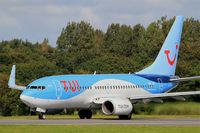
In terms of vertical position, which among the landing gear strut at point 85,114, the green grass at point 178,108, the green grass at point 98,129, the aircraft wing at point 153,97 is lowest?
the green grass at point 98,129

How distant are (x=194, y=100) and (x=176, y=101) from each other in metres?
1.69

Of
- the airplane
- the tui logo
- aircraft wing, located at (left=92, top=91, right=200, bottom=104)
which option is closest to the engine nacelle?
the airplane

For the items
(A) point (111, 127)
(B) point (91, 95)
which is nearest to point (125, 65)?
(B) point (91, 95)

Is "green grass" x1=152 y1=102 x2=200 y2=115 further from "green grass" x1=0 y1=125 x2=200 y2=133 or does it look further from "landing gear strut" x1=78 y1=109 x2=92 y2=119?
"green grass" x1=0 y1=125 x2=200 y2=133

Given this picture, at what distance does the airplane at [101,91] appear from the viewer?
2557 inches

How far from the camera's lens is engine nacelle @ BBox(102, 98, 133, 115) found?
65.6 m

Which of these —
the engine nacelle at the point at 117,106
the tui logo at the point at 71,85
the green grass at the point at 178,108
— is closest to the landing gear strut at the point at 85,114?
the engine nacelle at the point at 117,106

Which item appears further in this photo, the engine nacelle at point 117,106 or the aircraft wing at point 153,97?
the aircraft wing at point 153,97

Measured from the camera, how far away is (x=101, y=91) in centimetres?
6900

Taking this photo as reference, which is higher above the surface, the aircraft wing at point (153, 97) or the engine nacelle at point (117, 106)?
the aircraft wing at point (153, 97)

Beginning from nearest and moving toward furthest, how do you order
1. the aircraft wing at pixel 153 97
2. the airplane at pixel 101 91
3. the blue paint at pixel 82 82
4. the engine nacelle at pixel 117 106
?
the blue paint at pixel 82 82 < the airplane at pixel 101 91 < the engine nacelle at pixel 117 106 < the aircraft wing at pixel 153 97

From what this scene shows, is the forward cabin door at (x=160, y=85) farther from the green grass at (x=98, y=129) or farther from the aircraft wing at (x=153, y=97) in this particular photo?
the green grass at (x=98, y=129)

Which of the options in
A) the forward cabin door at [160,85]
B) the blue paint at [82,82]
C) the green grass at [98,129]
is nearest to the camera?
the green grass at [98,129]

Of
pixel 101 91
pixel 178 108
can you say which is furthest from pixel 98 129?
pixel 178 108
